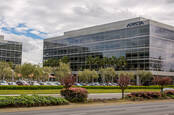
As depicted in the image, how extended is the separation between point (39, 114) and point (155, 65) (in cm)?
6560

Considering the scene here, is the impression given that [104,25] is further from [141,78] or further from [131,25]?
[141,78]

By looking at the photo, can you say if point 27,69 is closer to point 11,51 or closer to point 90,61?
point 90,61

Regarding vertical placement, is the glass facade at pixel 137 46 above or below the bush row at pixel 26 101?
above

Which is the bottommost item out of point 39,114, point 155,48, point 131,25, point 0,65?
point 39,114

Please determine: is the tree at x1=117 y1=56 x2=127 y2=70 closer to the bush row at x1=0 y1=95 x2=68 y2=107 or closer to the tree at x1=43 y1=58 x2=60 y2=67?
the tree at x1=43 y1=58 x2=60 y2=67

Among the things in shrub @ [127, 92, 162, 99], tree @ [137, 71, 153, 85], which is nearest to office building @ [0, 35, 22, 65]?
tree @ [137, 71, 153, 85]

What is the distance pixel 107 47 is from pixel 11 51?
4937cm

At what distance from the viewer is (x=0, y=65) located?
7256 cm

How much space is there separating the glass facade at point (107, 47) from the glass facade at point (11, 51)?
13.0 meters

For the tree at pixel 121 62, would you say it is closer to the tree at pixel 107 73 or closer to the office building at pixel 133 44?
the office building at pixel 133 44

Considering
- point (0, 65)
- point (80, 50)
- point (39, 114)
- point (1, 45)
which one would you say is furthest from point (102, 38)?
point (39, 114)

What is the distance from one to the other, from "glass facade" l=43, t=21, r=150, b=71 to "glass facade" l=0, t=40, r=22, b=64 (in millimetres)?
12965

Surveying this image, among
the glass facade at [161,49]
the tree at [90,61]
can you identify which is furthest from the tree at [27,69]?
the glass facade at [161,49]

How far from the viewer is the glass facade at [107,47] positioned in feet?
252
